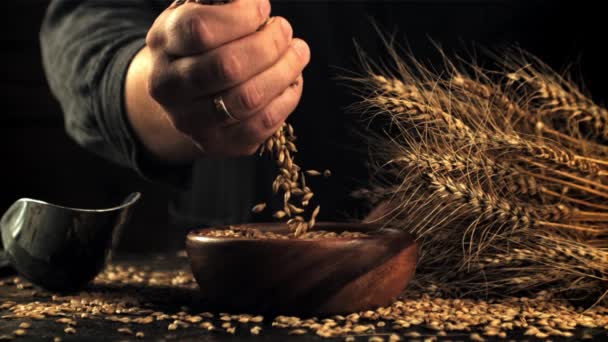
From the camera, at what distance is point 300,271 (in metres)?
0.73

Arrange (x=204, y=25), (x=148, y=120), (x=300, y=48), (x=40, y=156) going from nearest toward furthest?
(x=204, y=25) < (x=300, y=48) < (x=148, y=120) < (x=40, y=156)

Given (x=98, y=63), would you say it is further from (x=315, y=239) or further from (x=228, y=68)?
(x=315, y=239)

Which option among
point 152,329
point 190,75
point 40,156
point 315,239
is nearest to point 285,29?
point 190,75

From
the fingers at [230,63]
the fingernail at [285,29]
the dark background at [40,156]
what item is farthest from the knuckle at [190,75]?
the dark background at [40,156]

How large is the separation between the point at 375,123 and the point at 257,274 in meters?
0.58

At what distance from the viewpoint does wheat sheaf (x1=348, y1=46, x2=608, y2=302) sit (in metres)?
0.77

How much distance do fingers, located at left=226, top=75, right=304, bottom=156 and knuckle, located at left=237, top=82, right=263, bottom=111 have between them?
29 mm

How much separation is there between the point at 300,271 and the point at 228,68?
0.22 meters

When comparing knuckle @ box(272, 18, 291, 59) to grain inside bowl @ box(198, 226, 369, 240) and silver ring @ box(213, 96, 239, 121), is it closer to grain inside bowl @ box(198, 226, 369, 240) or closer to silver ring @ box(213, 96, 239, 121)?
silver ring @ box(213, 96, 239, 121)

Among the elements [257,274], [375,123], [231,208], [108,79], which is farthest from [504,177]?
Result: [231,208]

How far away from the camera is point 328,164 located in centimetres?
132

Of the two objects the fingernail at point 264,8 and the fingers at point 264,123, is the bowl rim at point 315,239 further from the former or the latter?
the fingernail at point 264,8

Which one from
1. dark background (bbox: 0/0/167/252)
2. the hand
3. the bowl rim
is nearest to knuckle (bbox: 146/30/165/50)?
the hand

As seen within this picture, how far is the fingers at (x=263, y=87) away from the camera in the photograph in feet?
2.48
